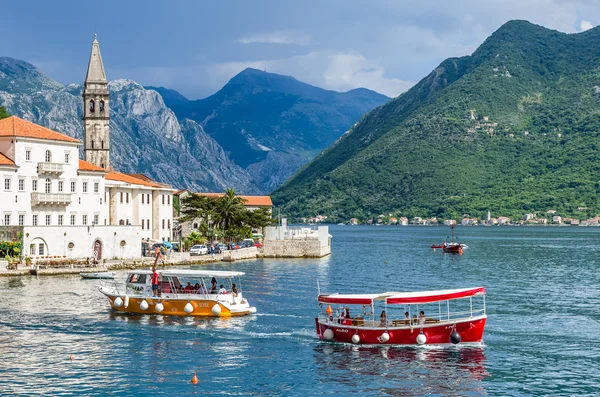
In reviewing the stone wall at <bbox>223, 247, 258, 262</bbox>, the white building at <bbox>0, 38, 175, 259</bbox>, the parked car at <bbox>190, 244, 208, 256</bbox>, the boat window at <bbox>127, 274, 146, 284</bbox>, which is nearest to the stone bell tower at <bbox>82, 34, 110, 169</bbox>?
the white building at <bbox>0, 38, 175, 259</bbox>

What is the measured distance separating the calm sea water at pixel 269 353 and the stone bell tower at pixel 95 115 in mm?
53253

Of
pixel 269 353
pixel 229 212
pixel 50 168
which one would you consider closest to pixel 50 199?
pixel 50 168

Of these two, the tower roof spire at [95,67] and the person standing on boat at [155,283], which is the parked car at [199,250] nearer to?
the tower roof spire at [95,67]

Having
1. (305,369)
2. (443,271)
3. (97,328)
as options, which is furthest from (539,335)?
(443,271)

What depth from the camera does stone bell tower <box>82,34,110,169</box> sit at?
405 feet

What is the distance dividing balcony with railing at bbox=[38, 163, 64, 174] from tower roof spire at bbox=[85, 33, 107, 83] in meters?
39.0

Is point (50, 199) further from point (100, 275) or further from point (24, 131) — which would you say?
point (100, 275)

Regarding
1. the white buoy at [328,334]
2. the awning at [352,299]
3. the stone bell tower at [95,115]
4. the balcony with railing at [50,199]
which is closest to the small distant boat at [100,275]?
the balcony with railing at [50,199]

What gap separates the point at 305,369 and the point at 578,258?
92.3 metres

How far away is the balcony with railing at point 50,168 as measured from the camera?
3381 inches

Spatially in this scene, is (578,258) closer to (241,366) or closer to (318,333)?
(318,333)

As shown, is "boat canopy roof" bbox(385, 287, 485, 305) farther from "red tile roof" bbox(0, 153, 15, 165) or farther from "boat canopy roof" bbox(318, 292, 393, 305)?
"red tile roof" bbox(0, 153, 15, 165)

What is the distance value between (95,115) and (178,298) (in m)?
75.0

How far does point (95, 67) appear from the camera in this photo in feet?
408
